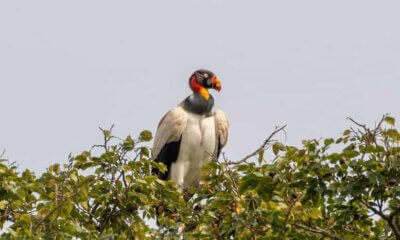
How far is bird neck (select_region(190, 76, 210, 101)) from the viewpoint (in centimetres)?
1305

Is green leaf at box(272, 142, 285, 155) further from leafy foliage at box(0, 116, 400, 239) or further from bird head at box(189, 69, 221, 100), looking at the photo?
bird head at box(189, 69, 221, 100)

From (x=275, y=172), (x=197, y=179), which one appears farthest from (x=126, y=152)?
(x=197, y=179)

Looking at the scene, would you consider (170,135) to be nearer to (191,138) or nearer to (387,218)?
A: (191,138)

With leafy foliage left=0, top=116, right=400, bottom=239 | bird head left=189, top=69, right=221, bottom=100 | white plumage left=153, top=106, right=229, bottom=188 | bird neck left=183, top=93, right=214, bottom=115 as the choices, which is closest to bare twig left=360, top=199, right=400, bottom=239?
leafy foliage left=0, top=116, right=400, bottom=239

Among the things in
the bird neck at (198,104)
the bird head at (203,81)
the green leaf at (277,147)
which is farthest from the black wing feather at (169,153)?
the green leaf at (277,147)

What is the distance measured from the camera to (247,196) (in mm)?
7734

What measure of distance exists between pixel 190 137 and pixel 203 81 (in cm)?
164

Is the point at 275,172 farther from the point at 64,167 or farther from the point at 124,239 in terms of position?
the point at 64,167

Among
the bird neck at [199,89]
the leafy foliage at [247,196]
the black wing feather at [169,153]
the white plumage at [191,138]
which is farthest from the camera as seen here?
the bird neck at [199,89]

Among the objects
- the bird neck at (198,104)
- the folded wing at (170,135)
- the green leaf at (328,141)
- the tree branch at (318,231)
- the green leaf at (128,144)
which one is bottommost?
the tree branch at (318,231)

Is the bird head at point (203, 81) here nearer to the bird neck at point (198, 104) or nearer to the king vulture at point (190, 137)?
the bird neck at point (198, 104)

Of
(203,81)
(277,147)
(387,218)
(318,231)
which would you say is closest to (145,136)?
(277,147)

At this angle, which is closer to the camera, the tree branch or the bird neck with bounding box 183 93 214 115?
the tree branch

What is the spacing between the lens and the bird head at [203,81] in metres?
13.6
